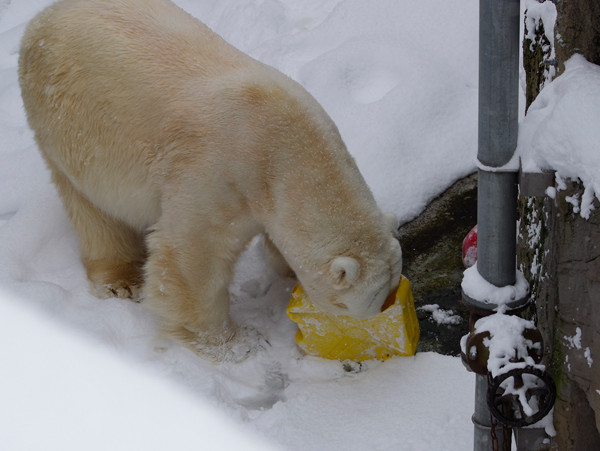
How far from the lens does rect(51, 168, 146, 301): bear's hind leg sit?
352 cm

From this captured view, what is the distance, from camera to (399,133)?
4.24 meters

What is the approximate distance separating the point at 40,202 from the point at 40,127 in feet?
2.14

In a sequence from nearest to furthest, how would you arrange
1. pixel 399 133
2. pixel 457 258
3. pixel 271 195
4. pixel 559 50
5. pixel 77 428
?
pixel 559 50 < pixel 77 428 < pixel 271 195 < pixel 457 258 < pixel 399 133

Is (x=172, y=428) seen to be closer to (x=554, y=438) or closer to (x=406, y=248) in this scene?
(x=554, y=438)

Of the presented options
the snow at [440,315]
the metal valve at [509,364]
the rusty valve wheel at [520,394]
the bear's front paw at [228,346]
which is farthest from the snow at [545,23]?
the bear's front paw at [228,346]

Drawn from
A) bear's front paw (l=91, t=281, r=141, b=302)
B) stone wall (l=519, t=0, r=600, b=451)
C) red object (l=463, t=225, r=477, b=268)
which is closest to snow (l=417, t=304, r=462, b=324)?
red object (l=463, t=225, r=477, b=268)

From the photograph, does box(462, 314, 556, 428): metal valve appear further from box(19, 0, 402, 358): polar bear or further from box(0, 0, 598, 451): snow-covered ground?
box(19, 0, 402, 358): polar bear

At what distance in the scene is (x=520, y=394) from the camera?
1817 mm

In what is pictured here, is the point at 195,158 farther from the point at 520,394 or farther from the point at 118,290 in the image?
the point at 520,394

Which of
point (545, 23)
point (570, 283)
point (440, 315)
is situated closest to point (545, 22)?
point (545, 23)

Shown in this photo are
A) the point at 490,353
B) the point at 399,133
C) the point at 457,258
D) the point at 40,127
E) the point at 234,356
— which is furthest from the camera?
the point at 399,133

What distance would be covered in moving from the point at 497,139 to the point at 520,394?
66 centimetres

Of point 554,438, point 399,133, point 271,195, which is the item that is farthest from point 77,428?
point 399,133

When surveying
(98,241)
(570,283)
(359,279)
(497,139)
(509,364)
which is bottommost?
(98,241)
